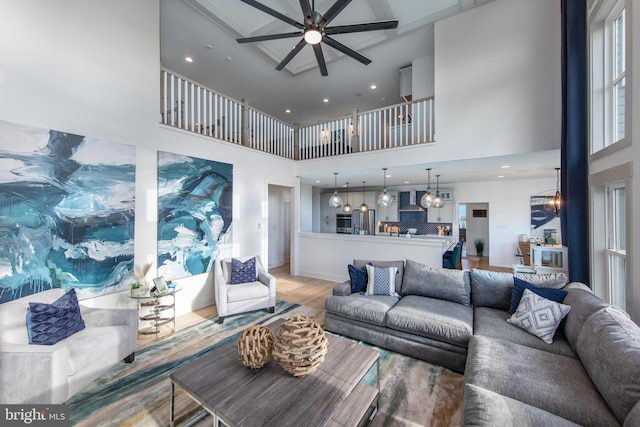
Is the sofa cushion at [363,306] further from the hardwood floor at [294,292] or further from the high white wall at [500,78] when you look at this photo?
the high white wall at [500,78]

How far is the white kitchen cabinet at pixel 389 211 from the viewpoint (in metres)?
8.36

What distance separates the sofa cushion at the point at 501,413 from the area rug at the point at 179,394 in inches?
24.4

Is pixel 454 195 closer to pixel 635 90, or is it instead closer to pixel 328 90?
pixel 328 90

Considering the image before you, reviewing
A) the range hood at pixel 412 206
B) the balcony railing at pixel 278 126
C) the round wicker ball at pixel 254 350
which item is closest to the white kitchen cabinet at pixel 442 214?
the range hood at pixel 412 206

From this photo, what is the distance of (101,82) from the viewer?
3016 millimetres

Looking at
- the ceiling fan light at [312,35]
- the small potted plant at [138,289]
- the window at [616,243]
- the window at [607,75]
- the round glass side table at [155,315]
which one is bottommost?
the round glass side table at [155,315]

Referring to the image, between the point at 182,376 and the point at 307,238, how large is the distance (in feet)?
14.8

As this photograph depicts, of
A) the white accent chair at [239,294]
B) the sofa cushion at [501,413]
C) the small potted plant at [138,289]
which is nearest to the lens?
the sofa cushion at [501,413]

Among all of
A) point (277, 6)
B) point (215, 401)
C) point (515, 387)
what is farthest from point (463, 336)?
point (277, 6)

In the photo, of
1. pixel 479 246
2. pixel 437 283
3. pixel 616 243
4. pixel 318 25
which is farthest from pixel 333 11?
pixel 479 246

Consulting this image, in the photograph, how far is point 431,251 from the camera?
177 inches

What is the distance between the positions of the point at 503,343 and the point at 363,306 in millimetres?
1331

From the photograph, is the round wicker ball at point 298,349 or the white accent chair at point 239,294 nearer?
the round wicker ball at point 298,349

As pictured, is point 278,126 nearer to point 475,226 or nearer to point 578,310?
point 578,310
